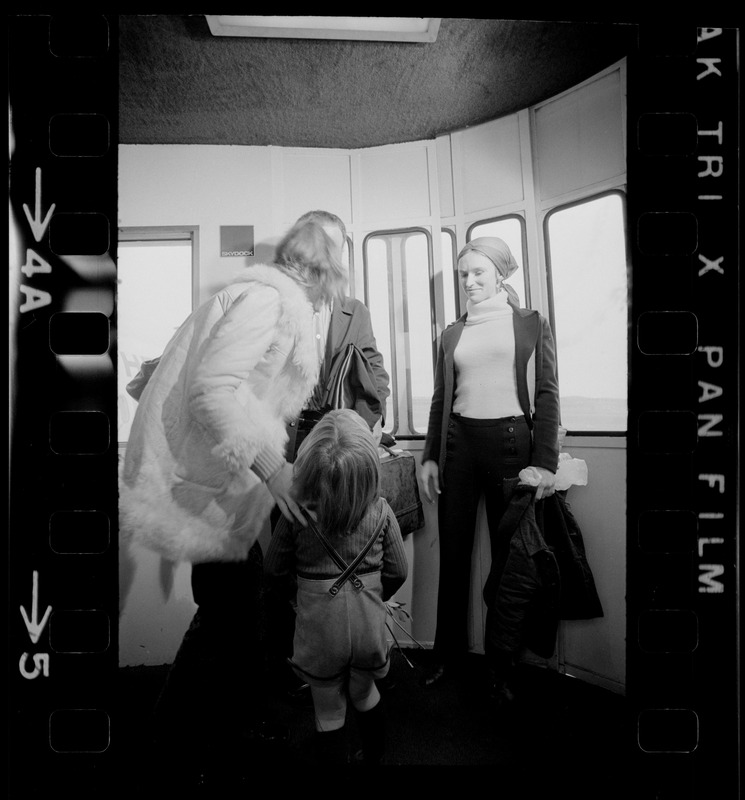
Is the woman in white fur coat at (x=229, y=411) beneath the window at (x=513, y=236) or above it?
beneath

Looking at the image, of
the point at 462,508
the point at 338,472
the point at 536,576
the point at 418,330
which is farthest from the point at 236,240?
the point at 536,576

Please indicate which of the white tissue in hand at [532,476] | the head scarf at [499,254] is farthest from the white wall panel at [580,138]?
the white tissue in hand at [532,476]

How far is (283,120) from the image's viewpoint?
99 centimetres

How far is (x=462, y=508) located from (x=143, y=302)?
82 centimetres

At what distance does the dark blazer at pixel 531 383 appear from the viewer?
968 millimetres

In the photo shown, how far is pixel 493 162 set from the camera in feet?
3.22

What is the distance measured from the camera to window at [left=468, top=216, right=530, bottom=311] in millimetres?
976

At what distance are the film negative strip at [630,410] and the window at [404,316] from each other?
1.44 ft

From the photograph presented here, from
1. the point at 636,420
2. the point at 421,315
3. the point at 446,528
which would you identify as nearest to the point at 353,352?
the point at 421,315

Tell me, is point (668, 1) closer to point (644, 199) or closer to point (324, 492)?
point (644, 199)

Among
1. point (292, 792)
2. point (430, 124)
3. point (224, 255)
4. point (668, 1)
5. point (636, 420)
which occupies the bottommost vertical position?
point (292, 792)

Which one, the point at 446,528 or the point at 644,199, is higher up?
the point at 644,199

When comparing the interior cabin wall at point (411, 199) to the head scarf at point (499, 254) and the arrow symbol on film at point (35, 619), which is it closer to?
the head scarf at point (499, 254)

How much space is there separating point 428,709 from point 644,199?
3.91ft
